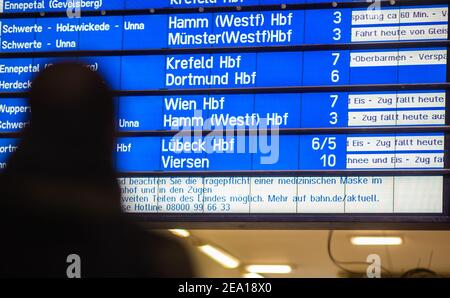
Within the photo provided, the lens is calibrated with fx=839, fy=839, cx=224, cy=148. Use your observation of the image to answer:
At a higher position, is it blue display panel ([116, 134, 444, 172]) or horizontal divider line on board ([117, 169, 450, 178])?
blue display panel ([116, 134, 444, 172])

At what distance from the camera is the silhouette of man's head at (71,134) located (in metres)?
2.12

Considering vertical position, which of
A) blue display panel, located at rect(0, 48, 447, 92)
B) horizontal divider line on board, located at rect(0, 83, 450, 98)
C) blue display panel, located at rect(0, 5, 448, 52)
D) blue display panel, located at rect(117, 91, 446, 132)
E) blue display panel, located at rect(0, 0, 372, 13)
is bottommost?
blue display panel, located at rect(117, 91, 446, 132)

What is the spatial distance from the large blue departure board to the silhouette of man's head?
0.12 feet

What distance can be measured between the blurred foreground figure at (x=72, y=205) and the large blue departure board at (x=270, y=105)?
→ 4 centimetres

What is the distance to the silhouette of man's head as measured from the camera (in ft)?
6.97

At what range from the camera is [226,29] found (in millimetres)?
2129

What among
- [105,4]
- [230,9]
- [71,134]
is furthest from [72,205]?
[230,9]

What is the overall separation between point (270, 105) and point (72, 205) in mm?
556

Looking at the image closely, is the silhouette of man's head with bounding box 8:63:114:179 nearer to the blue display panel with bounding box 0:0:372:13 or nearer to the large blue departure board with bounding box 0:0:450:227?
the large blue departure board with bounding box 0:0:450:227

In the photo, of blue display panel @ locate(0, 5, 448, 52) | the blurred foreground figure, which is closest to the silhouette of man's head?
the blurred foreground figure

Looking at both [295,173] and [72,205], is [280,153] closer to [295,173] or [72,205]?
[295,173]

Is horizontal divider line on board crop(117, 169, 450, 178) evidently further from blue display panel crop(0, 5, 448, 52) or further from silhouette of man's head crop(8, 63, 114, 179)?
blue display panel crop(0, 5, 448, 52)

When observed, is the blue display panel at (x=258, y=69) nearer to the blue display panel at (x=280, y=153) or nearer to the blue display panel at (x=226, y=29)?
the blue display panel at (x=226, y=29)

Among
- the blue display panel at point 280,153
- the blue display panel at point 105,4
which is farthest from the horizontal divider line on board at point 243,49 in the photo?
the blue display panel at point 280,153
